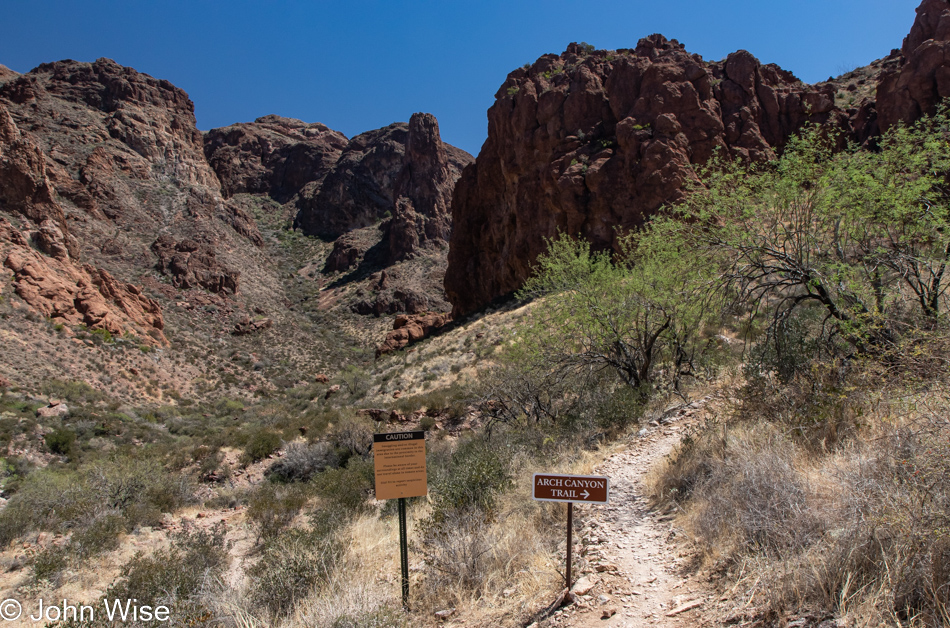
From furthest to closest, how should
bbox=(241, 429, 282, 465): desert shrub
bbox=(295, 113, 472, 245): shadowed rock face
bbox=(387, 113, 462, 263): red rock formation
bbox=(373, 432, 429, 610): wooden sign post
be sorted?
bbox=(295, 113, 472, 245): shadowed rock face → bbox=(387, 113, 462, 263): red rock formation → bbox=(241, 429, 282, 465): desert shrub → bbox=(373, 432, 429, 610): wooden sign post

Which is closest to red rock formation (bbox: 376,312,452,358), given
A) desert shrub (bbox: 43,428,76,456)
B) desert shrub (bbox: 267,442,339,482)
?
desert shrub (bbox: 43,428,76,456)

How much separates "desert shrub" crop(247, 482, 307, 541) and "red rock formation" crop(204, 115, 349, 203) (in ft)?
314

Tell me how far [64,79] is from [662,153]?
8306 cm

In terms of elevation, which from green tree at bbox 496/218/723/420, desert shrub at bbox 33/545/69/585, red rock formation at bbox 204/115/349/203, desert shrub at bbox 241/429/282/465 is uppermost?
red rock formation at bbox 204/115/349/203

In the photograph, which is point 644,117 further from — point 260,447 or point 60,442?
point 60,442

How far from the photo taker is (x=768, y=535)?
12.2 ft

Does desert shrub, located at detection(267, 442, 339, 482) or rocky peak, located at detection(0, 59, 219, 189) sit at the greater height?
rocky peak, located at detection(0, 59, 219, 189)

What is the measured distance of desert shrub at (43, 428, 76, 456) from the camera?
1538 cm

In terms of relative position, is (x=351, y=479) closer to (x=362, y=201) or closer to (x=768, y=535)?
(x=768, y=535)

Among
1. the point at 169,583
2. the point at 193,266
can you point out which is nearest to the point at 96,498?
the point at 169,583

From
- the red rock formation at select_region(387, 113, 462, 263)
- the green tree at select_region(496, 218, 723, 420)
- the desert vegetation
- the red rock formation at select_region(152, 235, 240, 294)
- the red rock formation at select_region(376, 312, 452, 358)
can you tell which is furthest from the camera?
the red rock formation at select_region(387, 113, 462, 263)

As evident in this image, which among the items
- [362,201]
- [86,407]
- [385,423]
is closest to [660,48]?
[385,423]

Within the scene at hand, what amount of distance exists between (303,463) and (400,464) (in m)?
9.35

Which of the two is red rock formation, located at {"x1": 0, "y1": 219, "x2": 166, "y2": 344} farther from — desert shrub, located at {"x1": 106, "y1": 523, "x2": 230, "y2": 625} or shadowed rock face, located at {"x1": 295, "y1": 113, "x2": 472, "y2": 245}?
shadowed rock face, located at {"x1": 295, "y1": 113, "x2": 472, "y2": 245}
